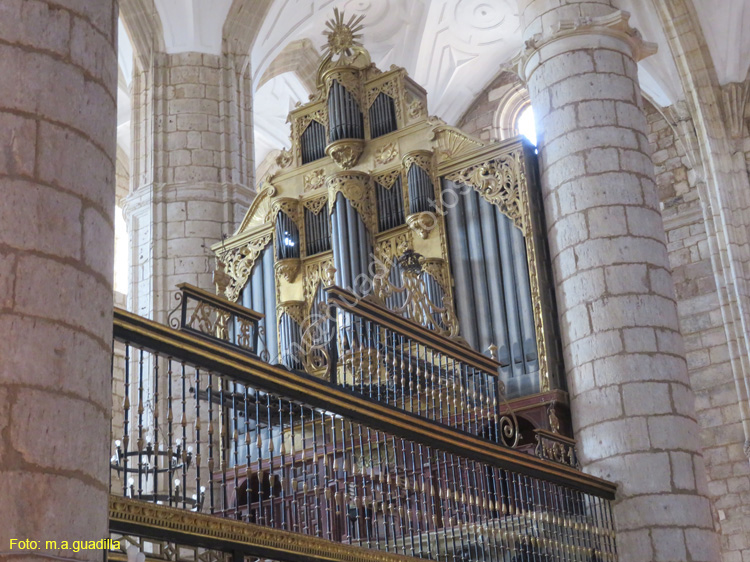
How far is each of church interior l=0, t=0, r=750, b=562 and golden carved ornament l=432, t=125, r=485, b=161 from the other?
3cm

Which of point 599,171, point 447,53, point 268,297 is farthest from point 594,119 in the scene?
point 447,53

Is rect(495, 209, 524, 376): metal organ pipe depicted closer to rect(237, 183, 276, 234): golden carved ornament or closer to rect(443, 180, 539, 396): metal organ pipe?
rect(443, 180, 539, 396): metal organ pipe

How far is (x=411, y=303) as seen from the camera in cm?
1003

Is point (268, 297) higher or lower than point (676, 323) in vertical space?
higher

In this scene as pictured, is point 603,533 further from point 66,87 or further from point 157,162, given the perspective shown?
point 157,162

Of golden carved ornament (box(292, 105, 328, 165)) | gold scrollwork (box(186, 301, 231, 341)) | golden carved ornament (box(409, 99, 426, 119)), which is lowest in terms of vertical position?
gold scrollwork (box(186, 301, 231, 341))

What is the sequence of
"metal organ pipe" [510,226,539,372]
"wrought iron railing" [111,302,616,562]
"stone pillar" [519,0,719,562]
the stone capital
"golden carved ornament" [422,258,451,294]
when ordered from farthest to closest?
"golden carved ornament" [422,258,451,294], "metal organ pipe" [510,226,539,372], the stone capital, "stone pillar" [519,0,719,562], "wrought iron railing" [111,302,616,562]

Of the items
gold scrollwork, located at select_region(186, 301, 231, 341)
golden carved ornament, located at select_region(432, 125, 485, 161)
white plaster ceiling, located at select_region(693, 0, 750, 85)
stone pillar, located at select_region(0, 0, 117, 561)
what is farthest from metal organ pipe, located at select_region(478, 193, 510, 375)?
white plaster ceiling, located at select_region(693, 0, 750, 85)

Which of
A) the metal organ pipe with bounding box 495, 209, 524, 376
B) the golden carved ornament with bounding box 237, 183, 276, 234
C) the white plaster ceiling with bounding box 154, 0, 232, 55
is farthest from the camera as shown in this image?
the white plaster ceiling with bounding box 154, 0, 232, 55

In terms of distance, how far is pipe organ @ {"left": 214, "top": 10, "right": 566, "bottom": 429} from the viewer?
11023mm

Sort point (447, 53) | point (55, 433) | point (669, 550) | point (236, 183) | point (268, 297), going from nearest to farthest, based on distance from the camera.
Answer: point (55, 433)
point (669, 550)
point (268, 297)
point (236, 183)
point (447, 53)

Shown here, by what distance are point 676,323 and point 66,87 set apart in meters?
6.81

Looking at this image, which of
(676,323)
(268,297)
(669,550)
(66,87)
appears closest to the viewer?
(66,87)

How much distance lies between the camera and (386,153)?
1281 centimetres
